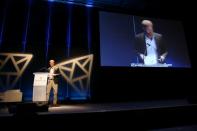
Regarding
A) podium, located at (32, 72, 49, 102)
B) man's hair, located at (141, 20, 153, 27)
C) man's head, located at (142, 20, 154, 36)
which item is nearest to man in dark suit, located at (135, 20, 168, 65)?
man's head, located at (142, 20, 154, 36)

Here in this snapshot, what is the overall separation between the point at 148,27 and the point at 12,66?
157 inches

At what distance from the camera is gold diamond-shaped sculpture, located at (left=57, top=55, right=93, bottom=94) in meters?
4.47

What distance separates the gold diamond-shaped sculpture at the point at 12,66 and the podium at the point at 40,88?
895mm

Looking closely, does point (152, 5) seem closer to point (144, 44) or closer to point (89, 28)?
point (144, 44)

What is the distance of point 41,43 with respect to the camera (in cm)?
446

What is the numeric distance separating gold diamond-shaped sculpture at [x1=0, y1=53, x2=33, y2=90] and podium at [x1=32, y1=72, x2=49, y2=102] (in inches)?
35.2

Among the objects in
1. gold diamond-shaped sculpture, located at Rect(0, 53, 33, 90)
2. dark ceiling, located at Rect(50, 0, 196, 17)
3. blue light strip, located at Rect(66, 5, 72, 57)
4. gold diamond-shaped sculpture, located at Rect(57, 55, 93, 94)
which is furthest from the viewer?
dark ceiling, located at Rect(50, 0, 196, 17)

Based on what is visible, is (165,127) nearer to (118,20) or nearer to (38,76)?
(38,76)

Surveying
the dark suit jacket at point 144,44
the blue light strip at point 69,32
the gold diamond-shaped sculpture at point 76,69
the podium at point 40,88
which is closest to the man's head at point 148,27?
the dark suit jacket at point 144,44

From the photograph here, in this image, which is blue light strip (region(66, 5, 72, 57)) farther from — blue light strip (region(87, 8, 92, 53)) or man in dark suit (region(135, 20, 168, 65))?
man in dark suit (region(135, 20, 168, 65))

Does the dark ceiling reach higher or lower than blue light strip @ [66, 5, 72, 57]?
higher

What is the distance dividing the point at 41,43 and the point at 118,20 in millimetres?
2302

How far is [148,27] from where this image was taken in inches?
203

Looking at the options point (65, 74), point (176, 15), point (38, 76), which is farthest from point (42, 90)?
point (176, 15)
